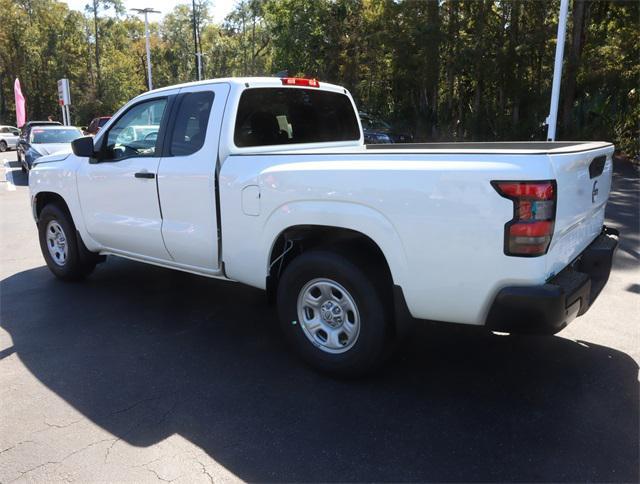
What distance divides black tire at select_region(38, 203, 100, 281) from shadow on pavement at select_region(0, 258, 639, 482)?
857mm

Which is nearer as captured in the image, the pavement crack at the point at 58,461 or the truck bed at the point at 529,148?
the pavement crack at the point at 58,461

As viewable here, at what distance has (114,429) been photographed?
10.2 feet

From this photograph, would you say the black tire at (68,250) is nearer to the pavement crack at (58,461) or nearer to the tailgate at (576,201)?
the pavement crack at (58,461)

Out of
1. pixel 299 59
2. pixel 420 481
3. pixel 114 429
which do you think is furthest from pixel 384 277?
pixel 299 59

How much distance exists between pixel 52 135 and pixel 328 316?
15.2 metres

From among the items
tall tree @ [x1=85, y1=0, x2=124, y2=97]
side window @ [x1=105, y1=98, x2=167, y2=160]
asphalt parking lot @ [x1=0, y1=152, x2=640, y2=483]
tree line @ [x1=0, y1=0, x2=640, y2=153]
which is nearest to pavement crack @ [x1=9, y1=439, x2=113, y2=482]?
asphalt parking lot @ [x1=0, y1=152, x2=640, y2=483]

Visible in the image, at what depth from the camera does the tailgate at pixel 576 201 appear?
2.88 meters

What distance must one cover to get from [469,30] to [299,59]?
12.1m

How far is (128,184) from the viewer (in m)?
4.74

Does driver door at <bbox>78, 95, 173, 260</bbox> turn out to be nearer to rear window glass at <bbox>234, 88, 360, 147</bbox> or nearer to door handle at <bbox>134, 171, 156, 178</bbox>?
door handle at <bbox>134, 171, 156, 178</bbox>

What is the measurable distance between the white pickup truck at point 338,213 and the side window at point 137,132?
0.01 metres

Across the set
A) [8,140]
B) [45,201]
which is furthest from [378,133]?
[8,140]

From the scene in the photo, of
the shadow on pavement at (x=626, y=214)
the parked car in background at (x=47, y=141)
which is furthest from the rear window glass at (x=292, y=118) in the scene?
the parked car in background at (x=47, y=141)

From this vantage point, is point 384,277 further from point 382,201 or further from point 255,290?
point 255,290
